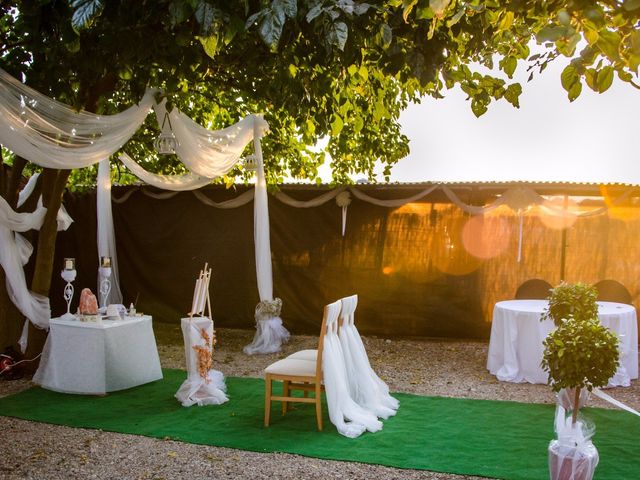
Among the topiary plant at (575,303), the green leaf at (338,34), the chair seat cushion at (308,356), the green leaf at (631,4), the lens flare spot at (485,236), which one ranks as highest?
the green leaf at (338,34)

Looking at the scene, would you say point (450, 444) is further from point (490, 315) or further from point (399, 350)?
point (490, 315)

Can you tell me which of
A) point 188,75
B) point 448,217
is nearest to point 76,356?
point 188,75

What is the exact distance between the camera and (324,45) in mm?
2557

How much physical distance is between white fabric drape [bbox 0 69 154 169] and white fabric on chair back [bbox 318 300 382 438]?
2.18 meters

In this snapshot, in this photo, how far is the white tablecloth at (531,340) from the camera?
5961mm

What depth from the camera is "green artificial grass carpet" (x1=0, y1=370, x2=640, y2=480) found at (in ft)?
12.9

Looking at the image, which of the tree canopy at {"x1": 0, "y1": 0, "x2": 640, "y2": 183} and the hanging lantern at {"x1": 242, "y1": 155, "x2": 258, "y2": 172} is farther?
the hanging lantern at {"x1": 242, "y1": 155, "x2": 258, "y2": 172}

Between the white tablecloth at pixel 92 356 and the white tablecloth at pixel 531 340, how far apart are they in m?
3.58

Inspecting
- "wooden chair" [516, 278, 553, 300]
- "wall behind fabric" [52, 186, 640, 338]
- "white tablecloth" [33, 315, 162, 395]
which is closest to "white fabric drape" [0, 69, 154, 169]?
"white tablecloth" [33, 315, 162, 395]

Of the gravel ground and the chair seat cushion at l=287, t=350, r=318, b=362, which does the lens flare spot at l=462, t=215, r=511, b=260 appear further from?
the chair seat cushion at l=287, t=350, r=318, b=362

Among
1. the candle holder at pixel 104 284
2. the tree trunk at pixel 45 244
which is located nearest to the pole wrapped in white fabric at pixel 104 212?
the tree trunk at pixel 45 244

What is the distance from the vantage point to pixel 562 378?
312 cm

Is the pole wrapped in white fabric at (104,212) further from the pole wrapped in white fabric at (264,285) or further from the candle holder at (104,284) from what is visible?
the pole wrapped in white fabric at (264,285)

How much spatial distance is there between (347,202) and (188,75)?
5.06 meters
